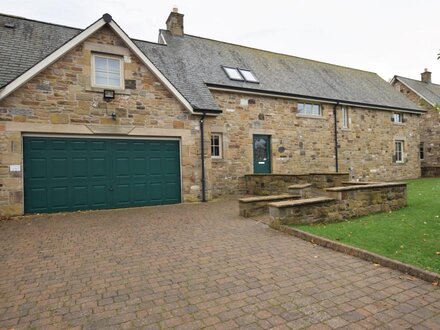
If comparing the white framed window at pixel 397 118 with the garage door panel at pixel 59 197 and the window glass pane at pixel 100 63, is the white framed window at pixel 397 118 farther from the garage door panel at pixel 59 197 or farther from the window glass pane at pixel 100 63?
the garage door panel at pixel 59 197

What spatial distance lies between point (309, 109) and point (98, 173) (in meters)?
12.1

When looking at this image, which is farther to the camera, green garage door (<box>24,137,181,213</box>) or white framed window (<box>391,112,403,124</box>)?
white framed window (<box>391,112,403,124</box>)

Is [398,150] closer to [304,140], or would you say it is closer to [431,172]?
[431,172]

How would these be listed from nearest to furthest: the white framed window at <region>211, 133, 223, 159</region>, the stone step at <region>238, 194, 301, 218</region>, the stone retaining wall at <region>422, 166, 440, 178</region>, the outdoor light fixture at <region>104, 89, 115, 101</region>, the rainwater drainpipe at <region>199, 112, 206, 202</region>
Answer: the stone step at <region>238, 194, 301, 218</region> < the outdoor light fixture at <region>104, 89, 115, 101</region> < the rainwater drainpipe at <region>199, 112, 206, 202</region> < the white framed window at <region>211, 133, 223, 159</region> < the stone retaining wall at <region>422, 166, 440, 178</region>

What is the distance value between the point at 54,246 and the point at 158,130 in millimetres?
6183

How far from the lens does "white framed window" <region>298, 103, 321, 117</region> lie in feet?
53.9

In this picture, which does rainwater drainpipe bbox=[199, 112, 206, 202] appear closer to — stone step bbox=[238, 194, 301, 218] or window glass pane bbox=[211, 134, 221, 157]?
window glass pane bbox=[211, 134, 221, 157]

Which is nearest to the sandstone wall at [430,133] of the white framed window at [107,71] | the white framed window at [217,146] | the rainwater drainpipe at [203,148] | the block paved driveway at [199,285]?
the white framed window at [217,146]

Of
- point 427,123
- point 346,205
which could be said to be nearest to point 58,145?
point 346,205

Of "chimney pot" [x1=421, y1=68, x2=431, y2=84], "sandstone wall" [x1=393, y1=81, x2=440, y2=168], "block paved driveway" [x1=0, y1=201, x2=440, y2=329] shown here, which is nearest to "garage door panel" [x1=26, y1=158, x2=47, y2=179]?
"block paved driveway" [x1=0, y1=201, x2=440, y2=329]

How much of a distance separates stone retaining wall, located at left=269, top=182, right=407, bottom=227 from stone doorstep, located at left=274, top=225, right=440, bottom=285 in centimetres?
47

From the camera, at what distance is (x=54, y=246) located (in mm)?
5777

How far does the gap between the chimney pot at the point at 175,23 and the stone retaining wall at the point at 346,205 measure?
13845mm

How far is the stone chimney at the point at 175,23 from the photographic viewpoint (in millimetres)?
16922
